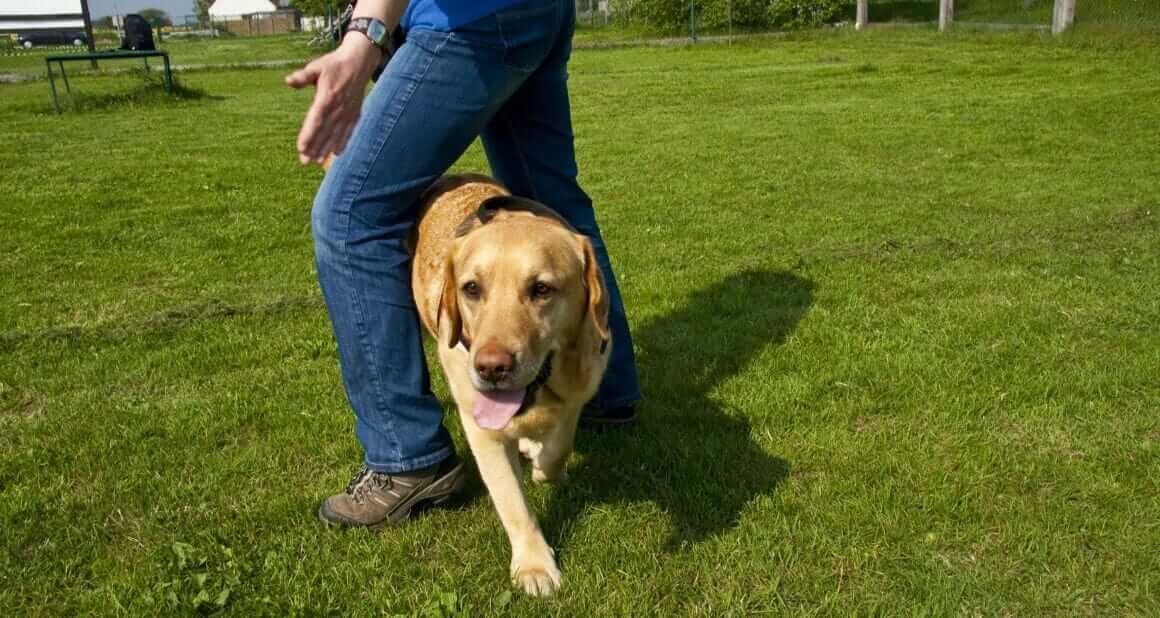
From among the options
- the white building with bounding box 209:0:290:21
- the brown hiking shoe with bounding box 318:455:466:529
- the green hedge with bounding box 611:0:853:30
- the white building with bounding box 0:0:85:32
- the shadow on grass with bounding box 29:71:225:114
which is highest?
the white building with bounding box 209:0:290:21

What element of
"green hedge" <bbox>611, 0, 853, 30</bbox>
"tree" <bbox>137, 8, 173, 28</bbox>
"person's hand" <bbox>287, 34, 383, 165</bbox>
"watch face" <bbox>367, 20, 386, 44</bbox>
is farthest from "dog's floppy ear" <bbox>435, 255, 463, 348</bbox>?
"tree" <bbox>137, 8, 173, 28</bbox>

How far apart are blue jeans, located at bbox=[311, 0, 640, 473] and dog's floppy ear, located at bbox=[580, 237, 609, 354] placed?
0.60 meters

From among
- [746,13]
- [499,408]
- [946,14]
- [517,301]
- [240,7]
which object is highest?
[240,7]

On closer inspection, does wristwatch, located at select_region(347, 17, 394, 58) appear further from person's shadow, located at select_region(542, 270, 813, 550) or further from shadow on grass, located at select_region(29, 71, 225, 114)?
shadow on grass, located at select_region(29, 71, 225, 114)

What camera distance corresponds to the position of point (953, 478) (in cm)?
352

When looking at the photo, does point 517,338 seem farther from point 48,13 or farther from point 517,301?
point 48,13

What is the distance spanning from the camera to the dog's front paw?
2.92m

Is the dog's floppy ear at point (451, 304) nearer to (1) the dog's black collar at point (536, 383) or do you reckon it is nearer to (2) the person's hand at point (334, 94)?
(1) the dog's black collar at point (536, 383)

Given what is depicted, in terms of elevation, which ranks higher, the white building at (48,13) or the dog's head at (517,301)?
the white building at (48,13)

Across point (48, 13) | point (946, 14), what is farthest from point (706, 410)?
point (48, 13)

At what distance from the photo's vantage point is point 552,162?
3.91 meters

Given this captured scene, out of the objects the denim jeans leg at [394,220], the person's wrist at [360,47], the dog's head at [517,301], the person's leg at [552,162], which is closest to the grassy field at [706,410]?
the person's leg at [552,162]

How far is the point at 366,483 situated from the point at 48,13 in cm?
2745

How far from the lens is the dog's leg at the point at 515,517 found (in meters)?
2.96
